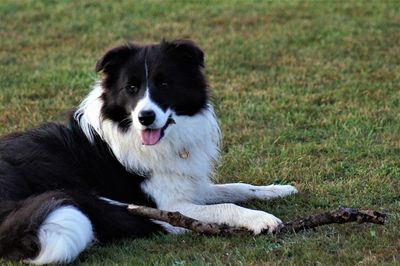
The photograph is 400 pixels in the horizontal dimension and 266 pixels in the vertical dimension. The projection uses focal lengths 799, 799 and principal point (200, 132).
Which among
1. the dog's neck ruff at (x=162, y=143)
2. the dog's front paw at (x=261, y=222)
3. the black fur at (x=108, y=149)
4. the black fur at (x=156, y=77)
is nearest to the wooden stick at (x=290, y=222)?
the dog's front paw at (x=261, y=222)

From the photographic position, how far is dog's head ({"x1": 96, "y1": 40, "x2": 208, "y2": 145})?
6.07 meters

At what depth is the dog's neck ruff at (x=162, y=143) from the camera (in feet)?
20.7

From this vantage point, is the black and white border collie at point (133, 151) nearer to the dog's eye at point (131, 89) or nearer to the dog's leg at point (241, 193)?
the dog's eye at point (131, 89)

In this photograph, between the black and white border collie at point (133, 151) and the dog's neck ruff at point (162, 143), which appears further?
the dog's neck ruff at point (162, 143)

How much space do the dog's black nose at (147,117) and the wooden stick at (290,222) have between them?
651 mm

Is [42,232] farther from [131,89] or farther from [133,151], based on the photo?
[131,89]

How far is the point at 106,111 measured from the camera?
250 inches

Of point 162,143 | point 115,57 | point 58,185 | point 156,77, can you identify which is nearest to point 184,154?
point 162,143

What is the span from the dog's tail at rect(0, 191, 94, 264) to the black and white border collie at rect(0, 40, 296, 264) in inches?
8.6

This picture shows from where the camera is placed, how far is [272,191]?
682 cm

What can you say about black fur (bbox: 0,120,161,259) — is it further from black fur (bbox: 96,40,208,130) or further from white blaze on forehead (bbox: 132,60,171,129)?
white blaze on forehead (bbox: 132,60,171,129)

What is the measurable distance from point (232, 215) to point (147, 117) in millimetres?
972

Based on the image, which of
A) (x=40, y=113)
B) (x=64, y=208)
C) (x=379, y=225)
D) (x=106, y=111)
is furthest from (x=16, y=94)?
(x=379, y=225)

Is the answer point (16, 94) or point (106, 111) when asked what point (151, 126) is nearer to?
point (106, 111)
